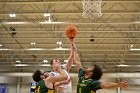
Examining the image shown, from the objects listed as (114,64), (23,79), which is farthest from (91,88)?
(23,79)

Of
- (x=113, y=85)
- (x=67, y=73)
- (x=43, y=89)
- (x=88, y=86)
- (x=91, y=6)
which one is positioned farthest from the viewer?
(x=91, y=6)

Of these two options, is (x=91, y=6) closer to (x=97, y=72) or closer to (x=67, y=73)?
(x=67, y=73)

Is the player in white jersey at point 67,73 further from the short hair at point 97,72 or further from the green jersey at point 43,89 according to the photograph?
the short hair at point 97,72

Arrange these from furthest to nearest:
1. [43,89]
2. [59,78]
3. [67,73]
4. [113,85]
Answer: [67,73] < [43,89] < [59,78] < [113,85]

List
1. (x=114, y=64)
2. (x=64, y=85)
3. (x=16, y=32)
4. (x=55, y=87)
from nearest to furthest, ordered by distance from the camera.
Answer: (x=55, y=87)
(x=64, y=85)
(x=16, y=32)
(x=114, y=64)

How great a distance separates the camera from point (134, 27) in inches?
621

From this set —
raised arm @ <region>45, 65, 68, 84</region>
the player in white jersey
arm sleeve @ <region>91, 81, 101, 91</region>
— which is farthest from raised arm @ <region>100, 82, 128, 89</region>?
the player in white jersey

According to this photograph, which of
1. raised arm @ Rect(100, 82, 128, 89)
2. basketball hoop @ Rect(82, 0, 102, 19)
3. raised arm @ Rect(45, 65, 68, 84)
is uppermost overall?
basketball hoop @ Rect(82, 0, 102, 19)

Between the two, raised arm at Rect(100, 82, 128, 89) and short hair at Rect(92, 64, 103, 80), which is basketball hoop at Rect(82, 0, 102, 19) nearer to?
short hair at Rect(92, 64, 103, 80)

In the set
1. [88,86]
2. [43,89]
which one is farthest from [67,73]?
[88,86]

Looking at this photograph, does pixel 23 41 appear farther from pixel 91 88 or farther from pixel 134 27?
pixel 91 88

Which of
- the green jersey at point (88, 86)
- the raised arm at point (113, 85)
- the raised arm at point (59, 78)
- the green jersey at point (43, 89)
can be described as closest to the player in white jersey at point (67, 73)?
the green jersey at point (43, 89)

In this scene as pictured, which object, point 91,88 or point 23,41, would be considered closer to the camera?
point 91,88

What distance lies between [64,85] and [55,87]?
46 centimetres
